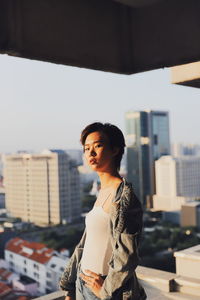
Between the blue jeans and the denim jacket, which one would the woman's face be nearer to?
the denim jacket

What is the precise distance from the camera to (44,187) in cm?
3316

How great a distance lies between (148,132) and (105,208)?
40.6 metres

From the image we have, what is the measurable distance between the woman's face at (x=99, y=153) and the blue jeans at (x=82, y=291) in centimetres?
32

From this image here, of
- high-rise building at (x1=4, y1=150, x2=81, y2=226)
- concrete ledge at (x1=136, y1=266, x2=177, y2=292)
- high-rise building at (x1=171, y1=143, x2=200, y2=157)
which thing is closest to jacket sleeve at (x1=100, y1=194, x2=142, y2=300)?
concrete ledge at (x1=136, y1=266, x2=177, y2=292)

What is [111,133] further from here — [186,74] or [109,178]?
[186,74]

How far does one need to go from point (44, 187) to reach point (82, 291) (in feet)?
106

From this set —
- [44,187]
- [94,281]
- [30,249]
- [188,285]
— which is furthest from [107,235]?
[44,187]

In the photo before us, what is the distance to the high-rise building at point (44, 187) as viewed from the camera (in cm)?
3219

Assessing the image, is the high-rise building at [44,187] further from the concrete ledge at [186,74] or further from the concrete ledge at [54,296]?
the concrete ledge at [54,296]

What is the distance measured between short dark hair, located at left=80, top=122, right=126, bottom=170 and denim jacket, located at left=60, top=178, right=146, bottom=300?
150 mm

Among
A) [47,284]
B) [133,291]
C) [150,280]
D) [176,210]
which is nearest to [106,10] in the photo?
[133,291]

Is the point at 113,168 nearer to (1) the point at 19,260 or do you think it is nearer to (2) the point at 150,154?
(1) the point at 19,260

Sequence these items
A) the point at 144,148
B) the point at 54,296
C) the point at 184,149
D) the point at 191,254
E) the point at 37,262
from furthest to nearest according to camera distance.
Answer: the point at 184,149
the point at 144,148
the point at 37,262
the point at 191,254
the point at 54,296

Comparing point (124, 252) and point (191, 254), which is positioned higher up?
point (124, 252)
